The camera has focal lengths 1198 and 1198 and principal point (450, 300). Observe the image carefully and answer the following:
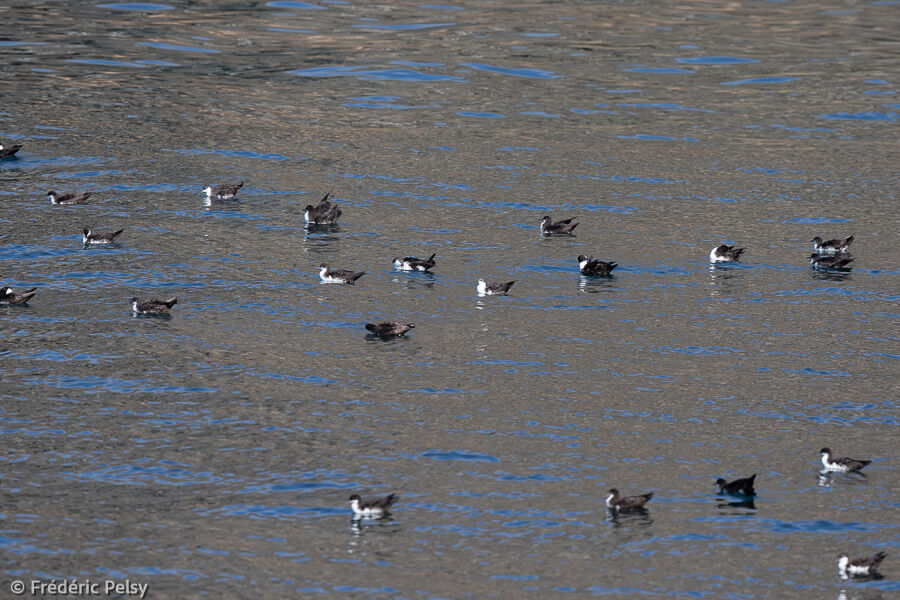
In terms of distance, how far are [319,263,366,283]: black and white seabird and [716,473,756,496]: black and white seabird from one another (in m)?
12.4

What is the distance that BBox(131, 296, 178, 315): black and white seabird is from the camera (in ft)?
86.3

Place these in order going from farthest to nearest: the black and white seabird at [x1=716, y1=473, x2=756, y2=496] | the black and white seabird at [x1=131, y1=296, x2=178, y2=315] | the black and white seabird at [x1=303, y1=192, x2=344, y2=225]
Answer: the black and white seabird at [x1=303, y1=192, x2=344, y2=225] → the black and white seabird at [x1=131, y1=296, x2=178, y2=315] → the black and white seabird at [x1=716, y1=473, x2=756, y2=496]

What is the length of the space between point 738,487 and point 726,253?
1293 centimetres

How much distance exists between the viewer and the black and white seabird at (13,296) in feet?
87.8

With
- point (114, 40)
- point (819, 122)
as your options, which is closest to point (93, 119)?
point (114, 40)

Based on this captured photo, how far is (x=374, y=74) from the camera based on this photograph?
51.1 m

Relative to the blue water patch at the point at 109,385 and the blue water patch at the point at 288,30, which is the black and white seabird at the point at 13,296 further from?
the blue water patch at the point at 288,30

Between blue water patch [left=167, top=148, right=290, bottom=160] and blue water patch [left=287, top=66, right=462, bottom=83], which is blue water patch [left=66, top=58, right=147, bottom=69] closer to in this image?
blue water patch [left=287, top=66, right=462, bottom=83]

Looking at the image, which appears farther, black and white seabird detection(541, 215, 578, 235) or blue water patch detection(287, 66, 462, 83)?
blue water patch detection(287, 66, 462, 83)

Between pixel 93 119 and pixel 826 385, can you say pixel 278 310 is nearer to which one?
pixel 826 385

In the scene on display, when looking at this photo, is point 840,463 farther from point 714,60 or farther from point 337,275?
point 714,60


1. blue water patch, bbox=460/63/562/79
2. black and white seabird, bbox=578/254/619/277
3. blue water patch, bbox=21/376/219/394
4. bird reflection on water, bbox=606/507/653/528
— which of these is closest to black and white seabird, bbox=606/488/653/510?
bird reflection on water, bbox=606/507/653/528

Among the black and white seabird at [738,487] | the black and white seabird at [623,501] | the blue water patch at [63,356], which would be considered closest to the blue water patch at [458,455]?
the black and white seabird at [623,501]

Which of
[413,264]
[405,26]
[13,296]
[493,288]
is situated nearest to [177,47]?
[405,26]
